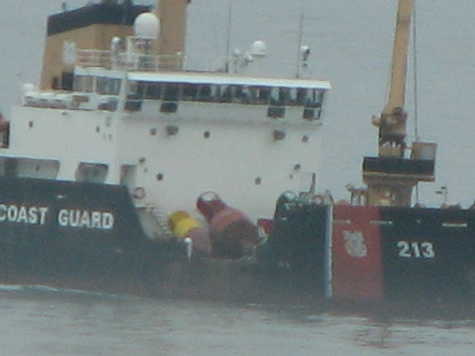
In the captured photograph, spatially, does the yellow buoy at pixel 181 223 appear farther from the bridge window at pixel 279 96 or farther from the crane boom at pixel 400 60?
the crane boom at pixel 400 60

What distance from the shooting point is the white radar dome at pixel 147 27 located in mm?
33719

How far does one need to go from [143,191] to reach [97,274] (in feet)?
4.24

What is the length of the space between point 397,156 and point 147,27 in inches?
152

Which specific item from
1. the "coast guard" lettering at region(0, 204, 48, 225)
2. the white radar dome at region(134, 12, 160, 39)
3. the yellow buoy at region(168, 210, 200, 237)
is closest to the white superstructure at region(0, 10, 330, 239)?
the white radar dome at region(134, 12, 160, 39)

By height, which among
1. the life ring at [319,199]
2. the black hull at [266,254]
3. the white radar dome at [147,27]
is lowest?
the black hull at [266,254]

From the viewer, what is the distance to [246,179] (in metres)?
33.7

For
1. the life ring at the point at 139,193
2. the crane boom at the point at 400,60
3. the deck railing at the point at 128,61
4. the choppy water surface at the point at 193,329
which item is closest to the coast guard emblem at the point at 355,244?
the choppy water surface at the point at 193,329

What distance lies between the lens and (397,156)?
32656mm

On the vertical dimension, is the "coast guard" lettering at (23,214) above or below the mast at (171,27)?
below

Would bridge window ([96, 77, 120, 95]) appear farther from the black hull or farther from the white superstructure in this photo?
the black hull

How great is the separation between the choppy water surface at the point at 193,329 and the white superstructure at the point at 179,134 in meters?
1.64

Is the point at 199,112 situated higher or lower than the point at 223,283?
higher

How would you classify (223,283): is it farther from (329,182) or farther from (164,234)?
(329,182)

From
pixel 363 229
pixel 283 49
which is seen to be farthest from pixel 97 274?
pixel 283 49
